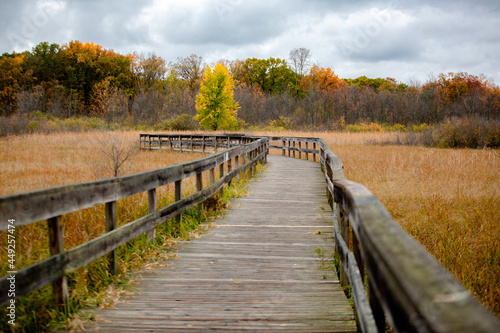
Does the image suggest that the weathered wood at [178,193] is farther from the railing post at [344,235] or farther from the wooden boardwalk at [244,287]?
the railing post at [344,235]

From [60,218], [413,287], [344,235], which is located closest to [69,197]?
[60,218]

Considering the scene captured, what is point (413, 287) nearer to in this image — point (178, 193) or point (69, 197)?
point (69, 197)

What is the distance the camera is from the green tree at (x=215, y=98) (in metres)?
42.2

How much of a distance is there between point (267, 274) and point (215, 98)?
39248 millimetres

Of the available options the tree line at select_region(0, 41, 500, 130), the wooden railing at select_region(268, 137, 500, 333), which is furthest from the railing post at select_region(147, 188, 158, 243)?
the tree line at select_region(0, 41, 500, 130)

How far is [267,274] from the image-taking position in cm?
422

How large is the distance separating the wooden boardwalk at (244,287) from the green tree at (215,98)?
3649cm

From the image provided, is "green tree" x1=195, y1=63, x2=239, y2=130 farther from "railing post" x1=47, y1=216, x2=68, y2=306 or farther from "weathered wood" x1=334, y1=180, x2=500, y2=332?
"weathered wood" x1=334, y1=180, x2=500, y2=332

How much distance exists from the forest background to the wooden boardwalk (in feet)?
133

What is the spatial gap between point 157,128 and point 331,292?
47191 millimetres

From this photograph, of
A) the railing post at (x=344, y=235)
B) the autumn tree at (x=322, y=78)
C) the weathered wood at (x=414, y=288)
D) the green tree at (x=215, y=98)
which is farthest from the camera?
the autumn tree at (x=322, y=78)

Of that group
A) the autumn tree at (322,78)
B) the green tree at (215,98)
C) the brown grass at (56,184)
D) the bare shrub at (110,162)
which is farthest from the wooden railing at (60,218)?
the autumn tree at (322,78)

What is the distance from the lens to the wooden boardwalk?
3006 mm

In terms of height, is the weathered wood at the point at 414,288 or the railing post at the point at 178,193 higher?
the weathered wood at the point at 414,288
